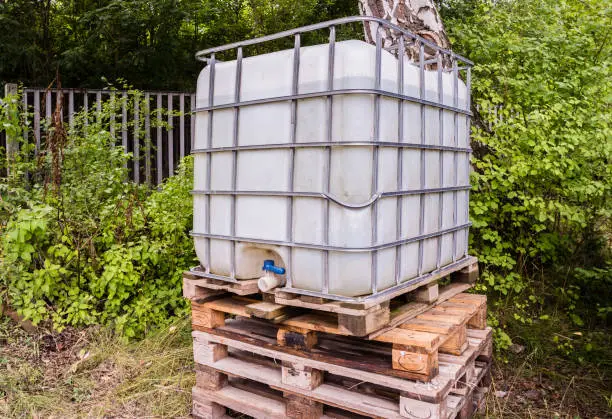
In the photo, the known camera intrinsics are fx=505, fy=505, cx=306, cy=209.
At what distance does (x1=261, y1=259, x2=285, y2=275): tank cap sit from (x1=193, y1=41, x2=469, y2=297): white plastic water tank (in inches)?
1.9

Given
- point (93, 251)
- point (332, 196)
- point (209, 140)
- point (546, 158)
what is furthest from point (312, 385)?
point (546, 158)

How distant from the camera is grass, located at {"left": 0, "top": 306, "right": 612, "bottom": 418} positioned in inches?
127

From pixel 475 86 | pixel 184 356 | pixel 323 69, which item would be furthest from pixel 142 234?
pixel 475 86

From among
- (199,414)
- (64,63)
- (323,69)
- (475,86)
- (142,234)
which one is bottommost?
(199,414)

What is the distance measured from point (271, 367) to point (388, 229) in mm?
1130

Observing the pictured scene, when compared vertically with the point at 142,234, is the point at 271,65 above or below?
above

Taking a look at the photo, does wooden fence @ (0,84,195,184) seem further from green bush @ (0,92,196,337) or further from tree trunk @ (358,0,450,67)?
tree trunk @ (358,0,450,67)

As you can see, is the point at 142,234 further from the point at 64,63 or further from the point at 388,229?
the point at 64,63

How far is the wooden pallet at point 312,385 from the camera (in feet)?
7.95

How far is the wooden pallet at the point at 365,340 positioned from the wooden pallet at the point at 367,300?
2.4 inches

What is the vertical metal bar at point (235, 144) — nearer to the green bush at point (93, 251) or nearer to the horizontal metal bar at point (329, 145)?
the horizontal metal bar at point (329, 145)

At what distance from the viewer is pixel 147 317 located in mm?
4027

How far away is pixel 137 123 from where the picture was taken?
6.47 meters

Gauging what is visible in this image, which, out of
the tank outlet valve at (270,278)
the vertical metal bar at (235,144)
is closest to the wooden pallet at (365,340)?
the tank outlet valve at (270,278)
